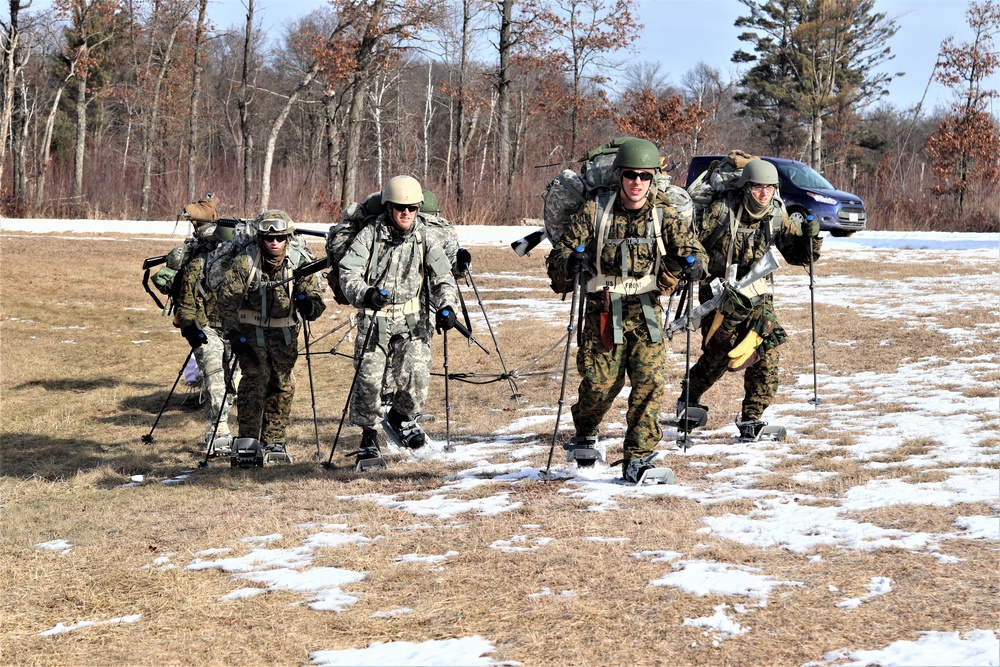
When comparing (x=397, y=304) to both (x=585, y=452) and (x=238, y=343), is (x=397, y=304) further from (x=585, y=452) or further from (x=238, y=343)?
(x=585, y=452)

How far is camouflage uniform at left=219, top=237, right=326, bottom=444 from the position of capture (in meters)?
8.68

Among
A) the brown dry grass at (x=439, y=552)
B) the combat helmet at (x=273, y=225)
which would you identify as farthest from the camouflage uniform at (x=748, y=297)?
the combat helmet at (x=273, y=225)

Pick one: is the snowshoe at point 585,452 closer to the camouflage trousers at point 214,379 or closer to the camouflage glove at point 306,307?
the camouflage glove at point 306,307

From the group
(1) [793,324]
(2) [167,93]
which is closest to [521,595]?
(1) [793,324]

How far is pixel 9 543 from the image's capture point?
711 cm

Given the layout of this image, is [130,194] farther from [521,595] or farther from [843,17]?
[521,595]

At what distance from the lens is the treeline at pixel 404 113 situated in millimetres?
34062

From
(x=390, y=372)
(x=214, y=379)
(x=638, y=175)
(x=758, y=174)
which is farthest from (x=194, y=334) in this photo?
(x=758, y=174)

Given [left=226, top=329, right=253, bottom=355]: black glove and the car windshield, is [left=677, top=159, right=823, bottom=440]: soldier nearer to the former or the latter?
[left=226, top=329, right=253, bottom=355]: black glove

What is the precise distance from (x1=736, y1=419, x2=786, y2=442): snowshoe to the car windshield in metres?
17.7

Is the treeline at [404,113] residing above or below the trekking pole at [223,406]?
above

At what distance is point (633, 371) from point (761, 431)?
1863 millimetres

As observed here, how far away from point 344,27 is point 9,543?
28.1 metres

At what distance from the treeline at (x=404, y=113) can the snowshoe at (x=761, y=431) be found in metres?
25.3
